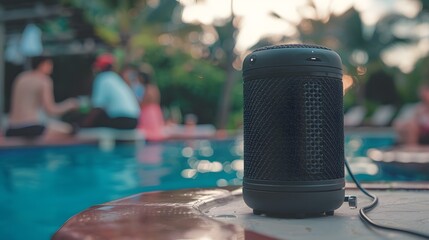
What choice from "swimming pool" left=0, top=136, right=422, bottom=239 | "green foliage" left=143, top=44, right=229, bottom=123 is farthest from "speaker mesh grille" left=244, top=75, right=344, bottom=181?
"green foliage" left=143, top=44, right=229, bottom=123

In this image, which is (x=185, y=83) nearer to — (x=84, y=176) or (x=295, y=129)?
(x=84, y=176)

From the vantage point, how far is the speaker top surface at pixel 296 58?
6.32 ft

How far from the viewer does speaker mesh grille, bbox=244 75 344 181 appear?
6.26ft

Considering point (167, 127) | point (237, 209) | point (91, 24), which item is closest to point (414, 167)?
point (237, 209)

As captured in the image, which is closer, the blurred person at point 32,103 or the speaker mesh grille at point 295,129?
the speaker mesh grille at point 295,129

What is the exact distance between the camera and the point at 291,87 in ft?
6.31

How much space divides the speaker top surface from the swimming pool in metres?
2.31

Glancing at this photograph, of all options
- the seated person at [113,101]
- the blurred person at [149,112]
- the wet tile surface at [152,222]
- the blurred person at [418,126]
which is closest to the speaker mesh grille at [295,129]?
the wet tile surface at [152,222]

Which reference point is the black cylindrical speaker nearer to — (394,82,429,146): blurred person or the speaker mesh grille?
the speaker mesh grille

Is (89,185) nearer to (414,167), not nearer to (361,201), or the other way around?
(414,167)

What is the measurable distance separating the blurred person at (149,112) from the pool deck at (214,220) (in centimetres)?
975

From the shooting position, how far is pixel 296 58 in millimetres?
1926

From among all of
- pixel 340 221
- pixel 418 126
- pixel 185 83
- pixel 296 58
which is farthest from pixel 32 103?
pixel 185 83

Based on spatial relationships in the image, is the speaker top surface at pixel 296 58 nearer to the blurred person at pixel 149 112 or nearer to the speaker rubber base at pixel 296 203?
the speaker rubber base at pixel 296 203
